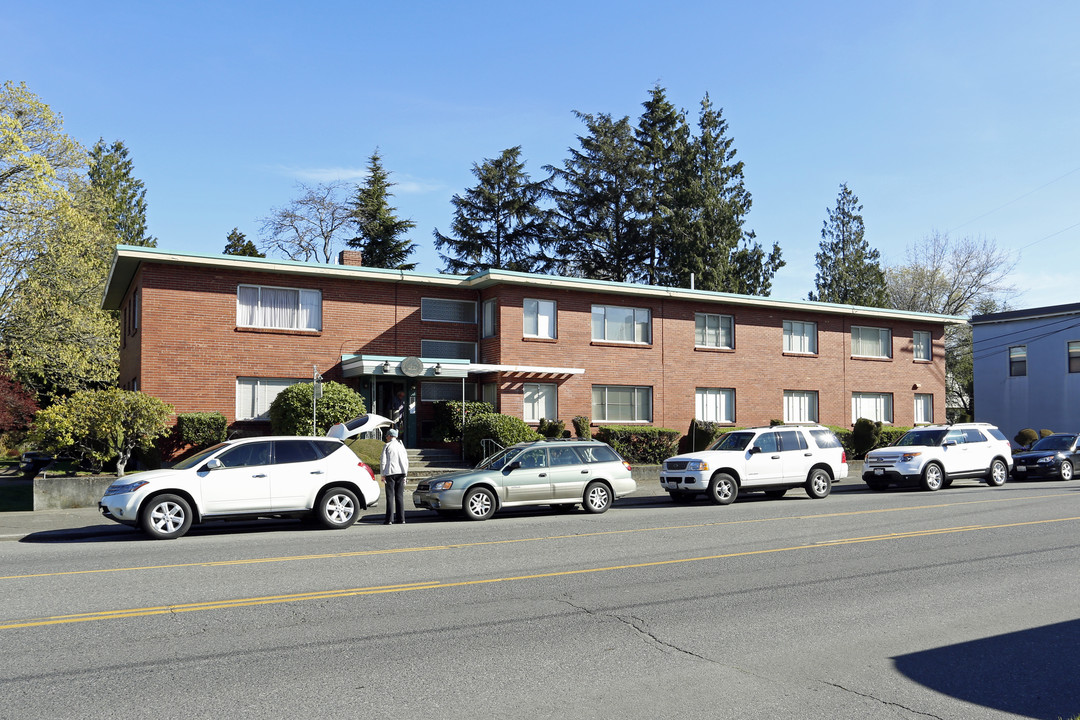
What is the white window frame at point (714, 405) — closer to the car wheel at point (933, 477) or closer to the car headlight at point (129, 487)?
the car wheel at point (933, 477)

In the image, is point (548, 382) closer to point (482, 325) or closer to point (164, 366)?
point (482, 325)

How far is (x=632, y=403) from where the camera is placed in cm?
3098

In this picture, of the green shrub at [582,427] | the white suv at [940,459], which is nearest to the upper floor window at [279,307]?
the green shrub at [582,427]

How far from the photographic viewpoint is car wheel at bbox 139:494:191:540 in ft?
45.3

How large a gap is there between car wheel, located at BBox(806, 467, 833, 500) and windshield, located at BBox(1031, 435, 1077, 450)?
33.8 feet

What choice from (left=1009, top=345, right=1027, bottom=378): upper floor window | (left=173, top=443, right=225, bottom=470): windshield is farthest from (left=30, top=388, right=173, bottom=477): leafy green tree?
(left=1009, top=345, right=1027, bottom=378): upper floor window

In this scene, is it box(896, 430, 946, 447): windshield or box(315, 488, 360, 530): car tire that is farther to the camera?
box(896, 430, 946, 447): windshield

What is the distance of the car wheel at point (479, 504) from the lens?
1658 centimetres

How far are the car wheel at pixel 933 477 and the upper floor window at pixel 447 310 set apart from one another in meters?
14.9

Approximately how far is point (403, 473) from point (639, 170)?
3950cm

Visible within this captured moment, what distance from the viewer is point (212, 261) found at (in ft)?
83.2

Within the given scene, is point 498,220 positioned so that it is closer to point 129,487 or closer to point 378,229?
point 378,229

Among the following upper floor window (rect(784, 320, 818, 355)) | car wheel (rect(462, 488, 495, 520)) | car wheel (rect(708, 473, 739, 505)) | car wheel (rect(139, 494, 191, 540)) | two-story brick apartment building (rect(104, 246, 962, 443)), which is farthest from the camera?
upper floor window (rect(784, 320, 818, 355))

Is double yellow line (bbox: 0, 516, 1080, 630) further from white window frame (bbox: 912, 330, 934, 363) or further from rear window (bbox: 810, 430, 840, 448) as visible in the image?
white window frame (bbox: 912, 330, 934, 363)
